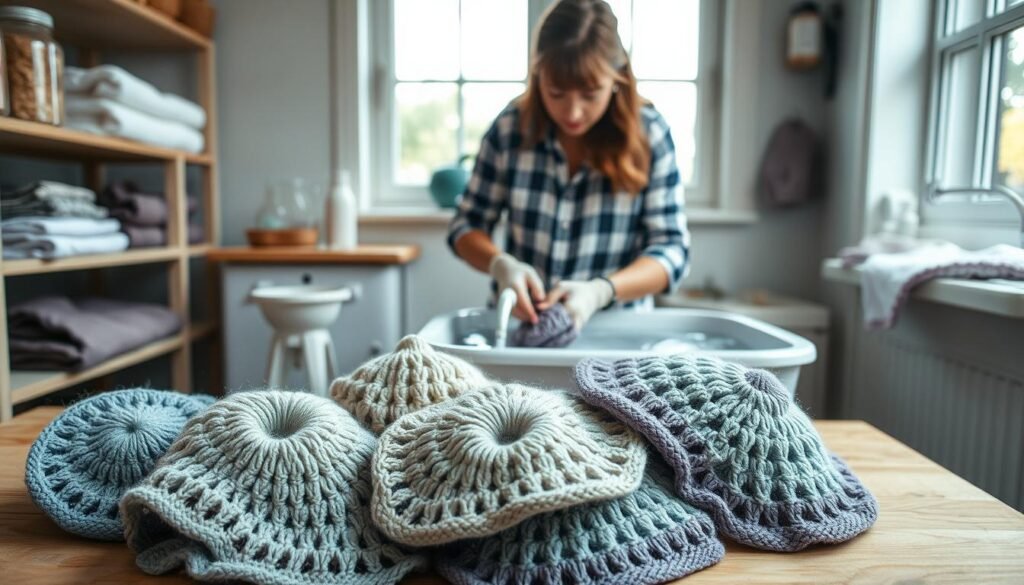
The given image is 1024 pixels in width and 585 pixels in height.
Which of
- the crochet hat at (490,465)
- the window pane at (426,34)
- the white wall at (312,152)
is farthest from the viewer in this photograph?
the window pane at (426,34)

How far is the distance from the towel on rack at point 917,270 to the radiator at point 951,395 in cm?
10

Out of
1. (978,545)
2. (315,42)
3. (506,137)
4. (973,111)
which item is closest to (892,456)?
(978,545)

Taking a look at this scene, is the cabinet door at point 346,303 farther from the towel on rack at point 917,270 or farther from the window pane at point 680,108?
the towel on rack at point 917,270

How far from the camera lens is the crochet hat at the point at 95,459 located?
1.62 ft

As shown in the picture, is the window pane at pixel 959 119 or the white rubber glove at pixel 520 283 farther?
the window pane at pixel 959 119

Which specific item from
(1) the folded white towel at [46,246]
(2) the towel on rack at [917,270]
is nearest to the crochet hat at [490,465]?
(2) the towel on rack at [917,270]

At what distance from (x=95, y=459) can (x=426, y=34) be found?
6.45 feet

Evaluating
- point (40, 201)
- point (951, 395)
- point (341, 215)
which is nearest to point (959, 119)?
point (951, 395)

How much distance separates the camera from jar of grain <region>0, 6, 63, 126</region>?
1.26 m

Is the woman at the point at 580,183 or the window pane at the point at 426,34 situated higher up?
the window pane at the point at 426,34

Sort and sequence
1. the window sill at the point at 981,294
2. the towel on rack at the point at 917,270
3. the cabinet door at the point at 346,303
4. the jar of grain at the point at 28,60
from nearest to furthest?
the window sill at the point at 981,294
the towel on rack at the point at 917,270
the jar of grain at the point at 28,60
the cabinet door at the point at 346,303

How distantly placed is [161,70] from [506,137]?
1383 mm

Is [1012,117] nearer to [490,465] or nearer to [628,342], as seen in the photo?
[628,342]

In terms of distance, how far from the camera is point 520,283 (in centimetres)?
112
